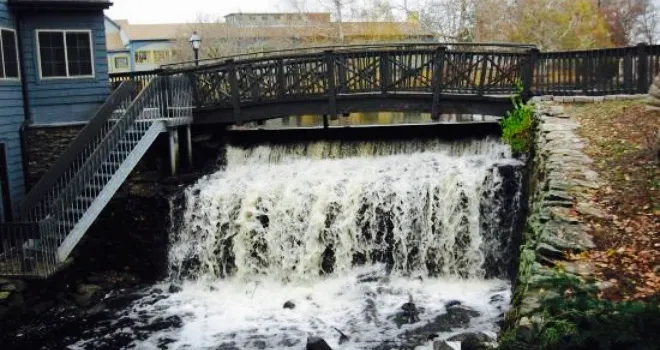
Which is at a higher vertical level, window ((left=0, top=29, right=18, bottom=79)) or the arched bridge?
window ((left=0, top=29, right=18, bottom=79))

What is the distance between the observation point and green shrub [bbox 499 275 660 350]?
398cm

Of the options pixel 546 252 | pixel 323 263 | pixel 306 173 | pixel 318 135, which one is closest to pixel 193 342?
pixel 323 263

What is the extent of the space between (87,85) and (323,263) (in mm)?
7863

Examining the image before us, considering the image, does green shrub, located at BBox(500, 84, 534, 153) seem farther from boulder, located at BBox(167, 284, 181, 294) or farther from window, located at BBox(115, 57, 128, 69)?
window, located at BBox(115, 57, 128, 69)

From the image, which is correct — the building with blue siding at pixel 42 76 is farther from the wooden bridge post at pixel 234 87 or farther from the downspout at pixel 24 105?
the wooden bridge post at pixel 234 87

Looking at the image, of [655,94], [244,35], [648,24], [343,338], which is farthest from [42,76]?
[648,24]

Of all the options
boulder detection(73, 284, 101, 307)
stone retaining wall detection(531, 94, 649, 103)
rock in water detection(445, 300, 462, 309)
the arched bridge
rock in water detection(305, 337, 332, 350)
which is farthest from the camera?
the arched bridge

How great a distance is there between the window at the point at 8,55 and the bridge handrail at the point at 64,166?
2083 mm

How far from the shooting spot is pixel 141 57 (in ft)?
226

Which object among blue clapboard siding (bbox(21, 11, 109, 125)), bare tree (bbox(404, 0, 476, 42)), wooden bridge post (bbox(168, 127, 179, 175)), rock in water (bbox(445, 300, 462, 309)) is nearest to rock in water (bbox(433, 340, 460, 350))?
rock in water (bbox(445, 300, 462, 309))

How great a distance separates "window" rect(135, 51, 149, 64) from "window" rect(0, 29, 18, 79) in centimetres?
5654

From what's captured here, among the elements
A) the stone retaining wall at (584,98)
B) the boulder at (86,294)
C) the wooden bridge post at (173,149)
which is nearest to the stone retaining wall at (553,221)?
the stone retaining wall at (584,98)

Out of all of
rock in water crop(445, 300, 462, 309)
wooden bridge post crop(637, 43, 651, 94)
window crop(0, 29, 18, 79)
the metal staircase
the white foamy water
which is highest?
window crop(0, 29, 18, 79)

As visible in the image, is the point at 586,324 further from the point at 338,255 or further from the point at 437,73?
the point at 437,73
